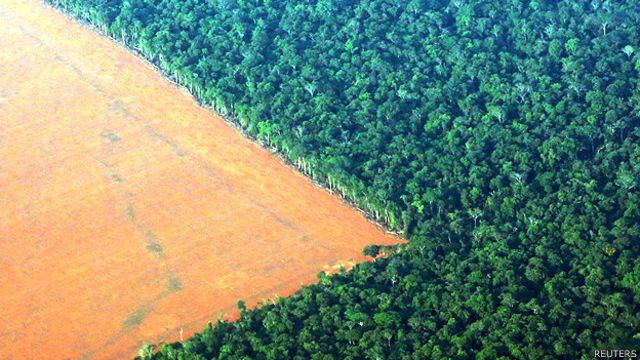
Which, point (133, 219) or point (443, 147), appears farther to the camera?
point (443, 147)

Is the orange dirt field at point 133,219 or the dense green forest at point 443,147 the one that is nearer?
the dense green forest at point 443,147

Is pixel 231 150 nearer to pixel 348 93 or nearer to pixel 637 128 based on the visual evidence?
pixel 348 93

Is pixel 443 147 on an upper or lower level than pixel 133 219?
upper

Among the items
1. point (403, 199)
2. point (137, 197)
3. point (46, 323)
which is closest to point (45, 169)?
point (137, 197)

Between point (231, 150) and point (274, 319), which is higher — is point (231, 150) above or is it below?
above

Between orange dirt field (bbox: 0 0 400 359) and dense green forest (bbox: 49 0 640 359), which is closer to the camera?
dense green forest (bbox: 49 0 640 359)
